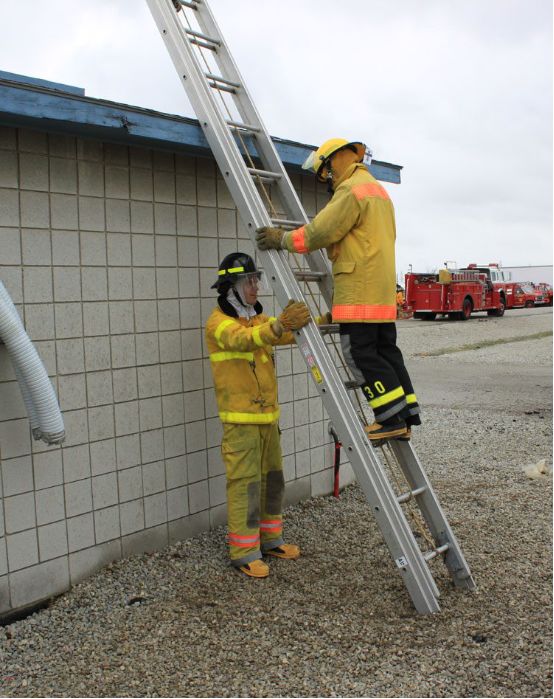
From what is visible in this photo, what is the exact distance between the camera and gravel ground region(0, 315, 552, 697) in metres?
3.43

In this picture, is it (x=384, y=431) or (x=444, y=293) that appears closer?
(x=384, y=431)

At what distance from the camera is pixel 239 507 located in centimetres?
457

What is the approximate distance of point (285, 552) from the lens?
16.1ft

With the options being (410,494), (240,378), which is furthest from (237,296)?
(410,494)

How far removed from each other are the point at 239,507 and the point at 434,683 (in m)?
1.64

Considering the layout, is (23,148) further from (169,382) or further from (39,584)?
(39,584)

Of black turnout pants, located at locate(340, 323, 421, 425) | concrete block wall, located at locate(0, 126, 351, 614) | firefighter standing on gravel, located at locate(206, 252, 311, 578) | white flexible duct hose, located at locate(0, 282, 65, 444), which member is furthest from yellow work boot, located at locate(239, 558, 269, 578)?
white flexible duct hose, located at locate(0, 282, 65, 444)

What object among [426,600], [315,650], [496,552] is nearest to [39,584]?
[315,650]

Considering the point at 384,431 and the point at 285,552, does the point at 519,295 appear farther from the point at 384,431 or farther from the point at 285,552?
the point at 384,431

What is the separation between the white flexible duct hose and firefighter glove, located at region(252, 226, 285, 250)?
1439 millimetres

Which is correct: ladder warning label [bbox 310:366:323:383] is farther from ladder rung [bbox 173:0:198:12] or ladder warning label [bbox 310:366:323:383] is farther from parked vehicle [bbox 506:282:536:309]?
parked vehicle [bbox 506:282:536:309]

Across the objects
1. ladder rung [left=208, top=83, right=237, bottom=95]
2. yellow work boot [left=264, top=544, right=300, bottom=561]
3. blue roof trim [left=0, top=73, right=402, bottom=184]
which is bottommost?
yellow work boot [left=264, top=544, right=300, bottom=561]

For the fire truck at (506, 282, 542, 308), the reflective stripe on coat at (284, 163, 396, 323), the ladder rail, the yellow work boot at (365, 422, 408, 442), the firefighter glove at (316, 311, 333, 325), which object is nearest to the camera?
the reflective stripe on coat at (284, 163, 396, 323)

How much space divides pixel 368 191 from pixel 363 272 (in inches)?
18.4
